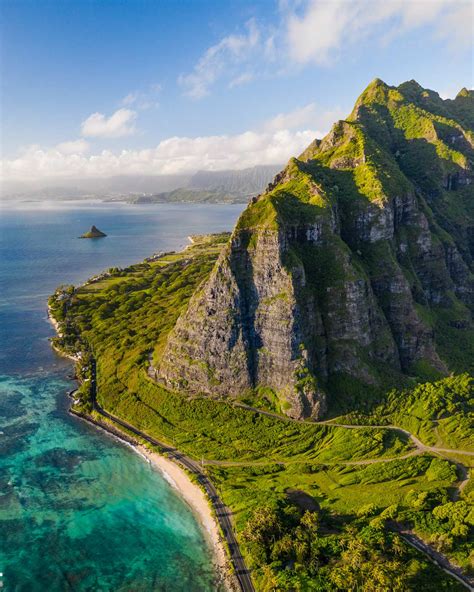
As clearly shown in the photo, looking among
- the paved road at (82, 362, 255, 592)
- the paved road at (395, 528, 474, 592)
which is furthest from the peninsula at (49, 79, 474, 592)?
the paved road at (82, 362, 255, 592)

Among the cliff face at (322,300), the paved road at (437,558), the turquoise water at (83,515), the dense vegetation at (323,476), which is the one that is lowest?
the turquoise water at (83,515)

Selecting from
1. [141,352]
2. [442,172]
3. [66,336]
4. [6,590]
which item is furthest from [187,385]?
[442,172]

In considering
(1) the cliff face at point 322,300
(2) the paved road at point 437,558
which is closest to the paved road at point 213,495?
(1) the cliff face at point 322,300

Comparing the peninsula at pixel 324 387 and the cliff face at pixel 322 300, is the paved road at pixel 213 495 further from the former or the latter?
the cliff face at pixel 322 300

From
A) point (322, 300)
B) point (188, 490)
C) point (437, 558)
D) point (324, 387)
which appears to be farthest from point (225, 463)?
point (322, 300)

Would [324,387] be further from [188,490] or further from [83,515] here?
[83,515]
